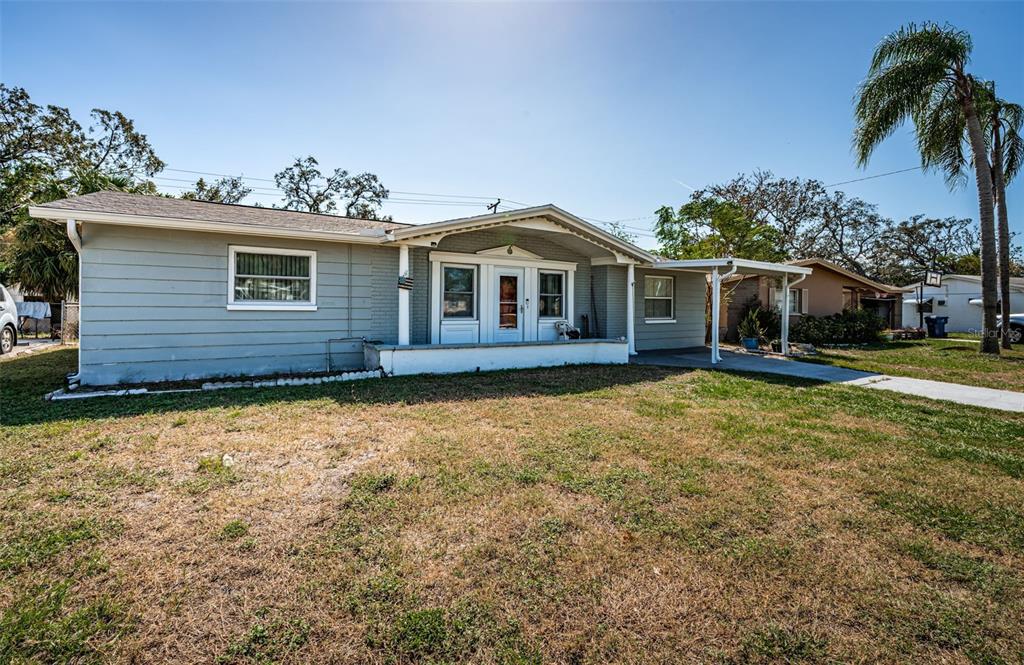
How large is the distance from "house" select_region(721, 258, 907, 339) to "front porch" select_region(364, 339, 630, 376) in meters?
8.66

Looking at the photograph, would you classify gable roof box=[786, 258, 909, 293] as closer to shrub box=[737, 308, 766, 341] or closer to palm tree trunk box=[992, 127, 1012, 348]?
shrub box=[737, 308, 766, 341]

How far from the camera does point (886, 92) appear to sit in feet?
44.6

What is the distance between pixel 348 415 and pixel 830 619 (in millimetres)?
4911

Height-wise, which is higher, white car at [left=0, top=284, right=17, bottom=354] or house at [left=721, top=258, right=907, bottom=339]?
house at [left=721, top=258, right=907, bottom=339]

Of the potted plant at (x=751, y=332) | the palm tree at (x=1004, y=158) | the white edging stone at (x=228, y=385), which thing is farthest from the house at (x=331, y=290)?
the palm tree at (x=1004, y=158)

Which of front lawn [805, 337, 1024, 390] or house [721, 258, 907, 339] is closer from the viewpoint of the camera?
front lawn [805, 337, 1024, 390]

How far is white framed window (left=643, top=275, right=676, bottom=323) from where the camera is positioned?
14.0m

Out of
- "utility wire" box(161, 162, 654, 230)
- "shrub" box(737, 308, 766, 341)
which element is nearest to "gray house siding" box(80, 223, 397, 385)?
"shrub" box(737, 308, 766, 341)

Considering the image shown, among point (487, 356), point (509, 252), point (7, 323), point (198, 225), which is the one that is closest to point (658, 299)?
point (509, 252)

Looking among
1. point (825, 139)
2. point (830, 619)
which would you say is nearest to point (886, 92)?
point (825, 139)

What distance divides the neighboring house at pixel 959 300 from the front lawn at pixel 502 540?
101ft

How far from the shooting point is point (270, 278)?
8453 millimetres

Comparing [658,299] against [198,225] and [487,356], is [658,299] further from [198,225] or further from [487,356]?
[198,225]

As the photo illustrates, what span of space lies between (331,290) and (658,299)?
958 centimetres
